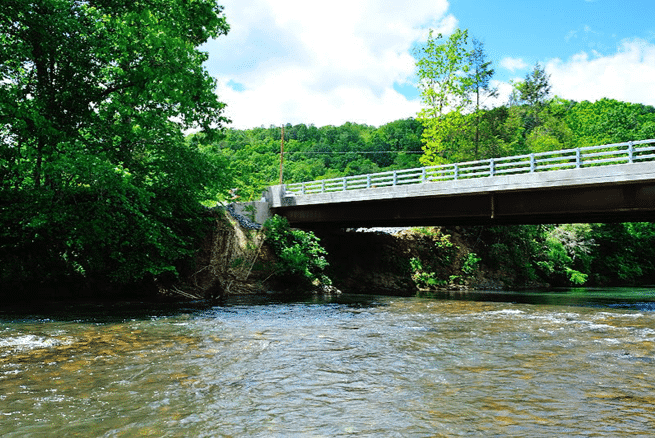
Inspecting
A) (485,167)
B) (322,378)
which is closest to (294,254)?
(485,167)

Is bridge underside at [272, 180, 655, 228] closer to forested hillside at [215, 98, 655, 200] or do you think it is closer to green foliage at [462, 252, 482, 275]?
forested hillside at [215, 98, 655, 200]

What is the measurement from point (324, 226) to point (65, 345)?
2027 centimetres

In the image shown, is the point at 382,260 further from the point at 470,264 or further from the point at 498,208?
the point at 498,208

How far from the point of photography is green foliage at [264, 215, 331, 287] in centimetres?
2359

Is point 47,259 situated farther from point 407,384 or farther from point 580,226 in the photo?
point 580,226

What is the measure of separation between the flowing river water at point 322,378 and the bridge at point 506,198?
21.8 ft

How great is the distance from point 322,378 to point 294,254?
1714cm

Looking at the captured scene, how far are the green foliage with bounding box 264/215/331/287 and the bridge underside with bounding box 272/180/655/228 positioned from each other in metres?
2.33

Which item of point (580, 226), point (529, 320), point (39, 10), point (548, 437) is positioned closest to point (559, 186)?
point (529, 320)

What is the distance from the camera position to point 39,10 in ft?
46.7

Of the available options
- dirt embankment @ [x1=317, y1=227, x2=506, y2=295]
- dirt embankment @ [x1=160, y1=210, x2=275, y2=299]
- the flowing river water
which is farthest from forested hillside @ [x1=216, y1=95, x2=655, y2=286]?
the flowing river water

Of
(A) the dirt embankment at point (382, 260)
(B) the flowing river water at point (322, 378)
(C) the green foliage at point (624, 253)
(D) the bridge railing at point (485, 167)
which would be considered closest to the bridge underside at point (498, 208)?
(D) the bridge railing at point (485, 167)

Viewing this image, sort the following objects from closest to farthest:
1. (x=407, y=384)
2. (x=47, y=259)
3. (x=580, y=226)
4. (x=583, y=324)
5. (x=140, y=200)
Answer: (x=407, y=384)
(x=583, y=324)
(x=140, y=200)
(x=47, y=259)
(x=580, y=226)

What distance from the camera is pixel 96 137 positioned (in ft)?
54.7
